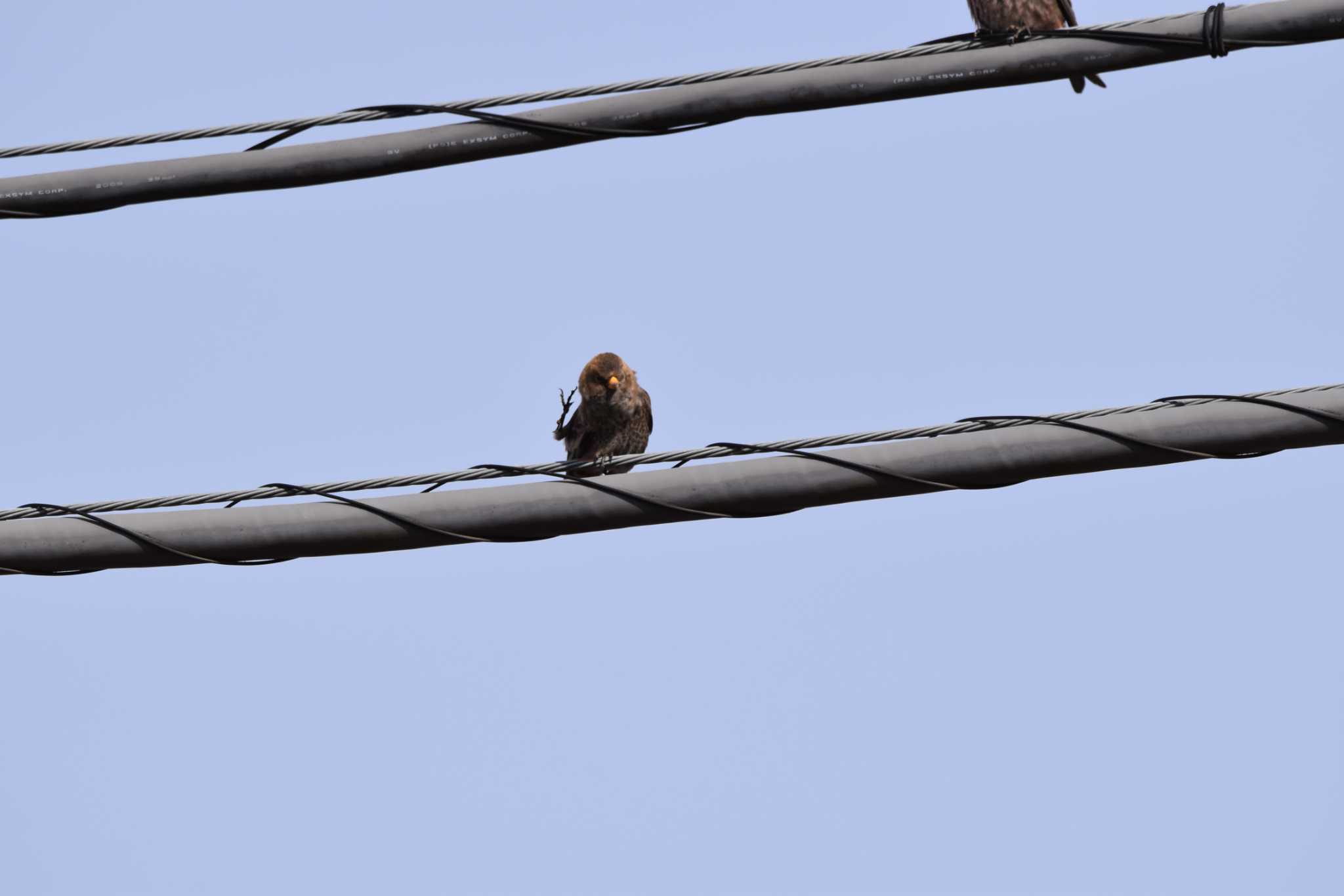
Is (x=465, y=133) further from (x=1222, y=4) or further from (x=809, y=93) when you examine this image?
(x=1222, y=4)

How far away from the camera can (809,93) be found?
20.1 ft

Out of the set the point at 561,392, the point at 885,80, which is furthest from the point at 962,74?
the point at 561,392

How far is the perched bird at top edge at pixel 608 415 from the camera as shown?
12719 millimetres

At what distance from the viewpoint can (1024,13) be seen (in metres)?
11.5

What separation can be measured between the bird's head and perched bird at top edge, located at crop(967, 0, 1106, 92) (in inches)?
129

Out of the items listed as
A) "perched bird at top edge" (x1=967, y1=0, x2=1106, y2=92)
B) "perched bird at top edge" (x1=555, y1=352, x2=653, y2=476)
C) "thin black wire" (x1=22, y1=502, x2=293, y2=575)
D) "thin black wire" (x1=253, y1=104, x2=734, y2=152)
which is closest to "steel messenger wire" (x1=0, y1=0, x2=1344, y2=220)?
"thin black wire" (x1=253, y1=104, x2=734, y2=152)

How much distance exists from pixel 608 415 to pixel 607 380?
244mm

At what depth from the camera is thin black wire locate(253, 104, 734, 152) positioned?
6227 millimetres

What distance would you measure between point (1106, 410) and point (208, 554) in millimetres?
2876

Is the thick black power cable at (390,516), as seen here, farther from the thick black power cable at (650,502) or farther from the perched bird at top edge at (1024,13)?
the perched bird at top edge at (1024,13)

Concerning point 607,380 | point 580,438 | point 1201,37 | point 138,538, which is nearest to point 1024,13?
point 607,380

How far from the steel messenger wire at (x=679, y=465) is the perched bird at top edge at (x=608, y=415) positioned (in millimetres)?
6333

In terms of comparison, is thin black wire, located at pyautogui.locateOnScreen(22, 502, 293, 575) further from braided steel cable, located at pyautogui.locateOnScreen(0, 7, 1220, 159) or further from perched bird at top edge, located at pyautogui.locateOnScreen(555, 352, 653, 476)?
perched bird at top edge, located at pyautogui.locateOnScreen(555, 352, 653, 476)

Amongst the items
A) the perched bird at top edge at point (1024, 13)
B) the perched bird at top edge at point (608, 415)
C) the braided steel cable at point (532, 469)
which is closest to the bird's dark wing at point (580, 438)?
the perched bird at top edge at point (608, 415)
